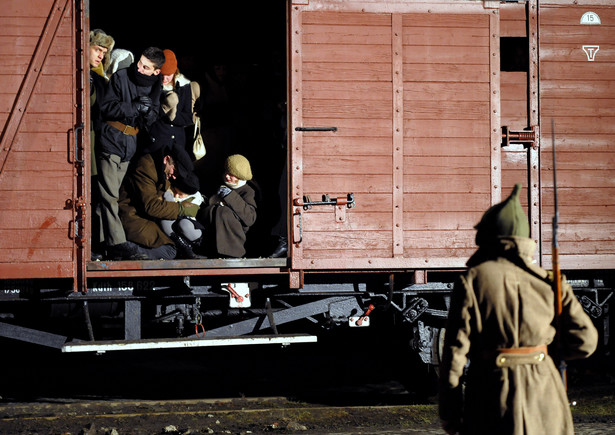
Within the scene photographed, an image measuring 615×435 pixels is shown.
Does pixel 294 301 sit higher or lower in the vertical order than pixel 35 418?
higher

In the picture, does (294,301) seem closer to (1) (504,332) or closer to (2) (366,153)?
(2) (366,153)

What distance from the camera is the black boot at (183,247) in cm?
729

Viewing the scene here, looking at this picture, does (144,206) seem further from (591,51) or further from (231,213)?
(591,51)

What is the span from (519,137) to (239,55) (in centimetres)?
416

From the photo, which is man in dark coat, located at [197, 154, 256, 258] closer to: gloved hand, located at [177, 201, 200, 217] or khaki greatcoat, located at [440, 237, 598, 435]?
gloved hand, located at [177, 201, 200, 217]

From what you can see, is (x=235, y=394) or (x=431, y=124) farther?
(x=235, y=394)

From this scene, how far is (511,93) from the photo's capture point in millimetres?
7301

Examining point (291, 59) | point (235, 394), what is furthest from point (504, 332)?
point (235, 394)

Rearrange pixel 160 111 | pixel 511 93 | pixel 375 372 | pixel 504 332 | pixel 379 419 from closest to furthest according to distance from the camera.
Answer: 1. pixel 504 332
2. pixel 379 419
3. pixel 511 93
4. pixel 160 111
5. pixel 375 372

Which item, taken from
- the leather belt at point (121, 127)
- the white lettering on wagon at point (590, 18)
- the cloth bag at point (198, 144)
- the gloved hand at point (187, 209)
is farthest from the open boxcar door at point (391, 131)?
the cloth bag at point (198, 144)

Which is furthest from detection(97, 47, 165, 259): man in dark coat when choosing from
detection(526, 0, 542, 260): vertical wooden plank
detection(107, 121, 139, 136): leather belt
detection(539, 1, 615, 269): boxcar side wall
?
detection(539, 1, 615, 269): boxcar side wall

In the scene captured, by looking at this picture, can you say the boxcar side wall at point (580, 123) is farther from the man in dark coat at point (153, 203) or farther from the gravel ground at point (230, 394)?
the man in dark coat at point (153, 203)

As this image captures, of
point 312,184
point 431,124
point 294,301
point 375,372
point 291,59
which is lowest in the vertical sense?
point 375,372

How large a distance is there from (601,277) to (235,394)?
3.78 metres
